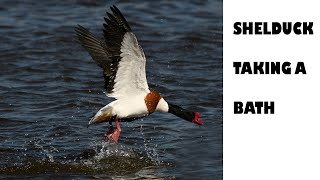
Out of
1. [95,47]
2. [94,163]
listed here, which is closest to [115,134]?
[94,163]

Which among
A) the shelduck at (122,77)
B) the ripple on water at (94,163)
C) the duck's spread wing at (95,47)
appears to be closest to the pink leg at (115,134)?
the shelduck at (122,77)

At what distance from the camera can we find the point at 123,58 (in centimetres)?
883

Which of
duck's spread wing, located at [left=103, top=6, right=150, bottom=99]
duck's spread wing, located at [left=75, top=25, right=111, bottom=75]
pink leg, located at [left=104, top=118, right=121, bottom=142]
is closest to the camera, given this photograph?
duck's spread wing, located at [left=103, top=6, right=150, bottom=99]

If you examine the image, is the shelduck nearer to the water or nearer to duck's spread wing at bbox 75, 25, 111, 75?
duck's spread wing at bbox 75, 25, 111, 75

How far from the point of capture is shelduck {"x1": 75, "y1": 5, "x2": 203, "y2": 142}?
8.62 meters

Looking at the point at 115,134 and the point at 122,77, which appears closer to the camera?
the point at 122,77

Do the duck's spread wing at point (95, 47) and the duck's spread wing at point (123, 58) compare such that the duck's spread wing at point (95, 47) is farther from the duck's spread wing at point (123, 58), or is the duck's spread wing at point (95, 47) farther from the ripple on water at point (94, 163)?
the ripple on water at point (94, 163)

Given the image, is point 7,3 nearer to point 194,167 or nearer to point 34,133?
point 34,133

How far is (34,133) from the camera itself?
10.3 metres

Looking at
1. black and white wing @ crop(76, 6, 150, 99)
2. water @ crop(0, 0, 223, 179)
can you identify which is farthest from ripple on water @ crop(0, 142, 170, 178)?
black and white wing @ crop(76, 6, 150, 99)

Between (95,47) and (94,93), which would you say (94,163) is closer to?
(95,47)

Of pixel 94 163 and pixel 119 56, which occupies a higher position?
pixel 119 56

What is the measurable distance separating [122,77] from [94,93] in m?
2.98
